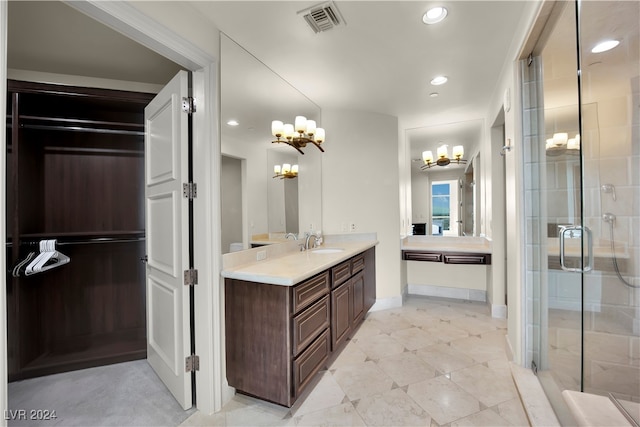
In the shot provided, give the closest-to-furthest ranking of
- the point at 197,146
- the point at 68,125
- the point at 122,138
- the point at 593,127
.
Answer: the point at 593,127 < the point at 197,146 < the point at 68,125 < the point at 122,138

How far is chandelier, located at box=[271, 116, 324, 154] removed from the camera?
2.67m

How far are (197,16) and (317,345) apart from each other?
229cm

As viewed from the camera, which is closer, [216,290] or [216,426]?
[216,426]

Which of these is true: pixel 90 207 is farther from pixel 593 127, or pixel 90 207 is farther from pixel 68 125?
pixel 593 127

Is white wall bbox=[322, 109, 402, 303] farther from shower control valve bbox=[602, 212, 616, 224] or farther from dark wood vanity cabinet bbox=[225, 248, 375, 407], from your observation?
shower control valve bbox=[602, 212, 616, 224]

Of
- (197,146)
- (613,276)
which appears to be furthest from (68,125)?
(613,276)

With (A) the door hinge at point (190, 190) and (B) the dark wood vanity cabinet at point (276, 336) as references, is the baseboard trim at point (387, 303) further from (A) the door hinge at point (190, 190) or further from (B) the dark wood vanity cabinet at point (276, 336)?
(A) the door hinge at point (190, 190)

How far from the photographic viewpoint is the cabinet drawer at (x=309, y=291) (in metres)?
1.73

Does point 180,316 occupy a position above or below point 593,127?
below

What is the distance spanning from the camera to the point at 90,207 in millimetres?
2592

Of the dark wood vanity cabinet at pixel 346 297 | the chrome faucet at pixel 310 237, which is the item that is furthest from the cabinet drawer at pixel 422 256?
the chrome faucet at pixel 310 237

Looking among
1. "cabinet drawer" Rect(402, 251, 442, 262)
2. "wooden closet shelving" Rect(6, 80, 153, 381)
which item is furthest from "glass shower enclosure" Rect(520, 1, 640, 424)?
"wooden closet shelving" Rect(6, 80, 153, 381)

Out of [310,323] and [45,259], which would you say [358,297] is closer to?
[310,323]

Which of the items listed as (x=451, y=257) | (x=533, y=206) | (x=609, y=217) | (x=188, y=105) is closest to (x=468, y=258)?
(x=451, y=257)
